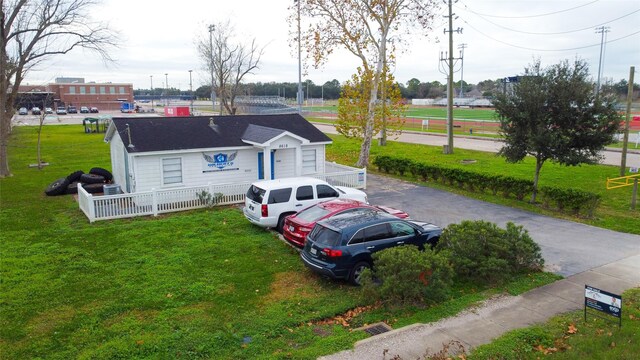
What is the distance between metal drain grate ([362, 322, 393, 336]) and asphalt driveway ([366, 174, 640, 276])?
5484 millimetres

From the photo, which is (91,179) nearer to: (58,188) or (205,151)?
(58,188)

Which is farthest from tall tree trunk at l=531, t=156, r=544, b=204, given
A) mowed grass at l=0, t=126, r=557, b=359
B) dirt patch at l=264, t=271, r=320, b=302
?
dirt patch at l=264, t=271, r=320, b=302

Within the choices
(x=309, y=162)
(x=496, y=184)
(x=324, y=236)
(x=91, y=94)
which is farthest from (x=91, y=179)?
(x=91, y=94)

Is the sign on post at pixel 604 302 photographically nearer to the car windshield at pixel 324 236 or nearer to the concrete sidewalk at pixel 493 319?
the concrete sidewalk at pixel 493 319

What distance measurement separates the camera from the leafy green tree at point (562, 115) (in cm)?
1809

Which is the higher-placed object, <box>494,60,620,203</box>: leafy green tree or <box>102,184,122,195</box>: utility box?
<box>494,60,620,203</box>: leafy green tree

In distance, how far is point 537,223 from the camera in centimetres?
1698

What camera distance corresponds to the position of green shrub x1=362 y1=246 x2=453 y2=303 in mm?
9922

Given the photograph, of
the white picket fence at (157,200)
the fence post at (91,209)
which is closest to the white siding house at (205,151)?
the white picket fence at (157,200)

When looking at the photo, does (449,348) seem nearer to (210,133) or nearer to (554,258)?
(554,258)

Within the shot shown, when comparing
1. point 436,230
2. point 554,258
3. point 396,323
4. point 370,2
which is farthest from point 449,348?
point 370,2

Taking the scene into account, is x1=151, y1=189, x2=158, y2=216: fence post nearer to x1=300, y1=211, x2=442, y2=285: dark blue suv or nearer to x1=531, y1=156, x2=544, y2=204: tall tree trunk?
x1=300, y1=211, x2=442, y2=285: dark blue suv

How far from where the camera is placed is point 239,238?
1483 cm

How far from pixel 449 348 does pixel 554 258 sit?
646 centimetres
